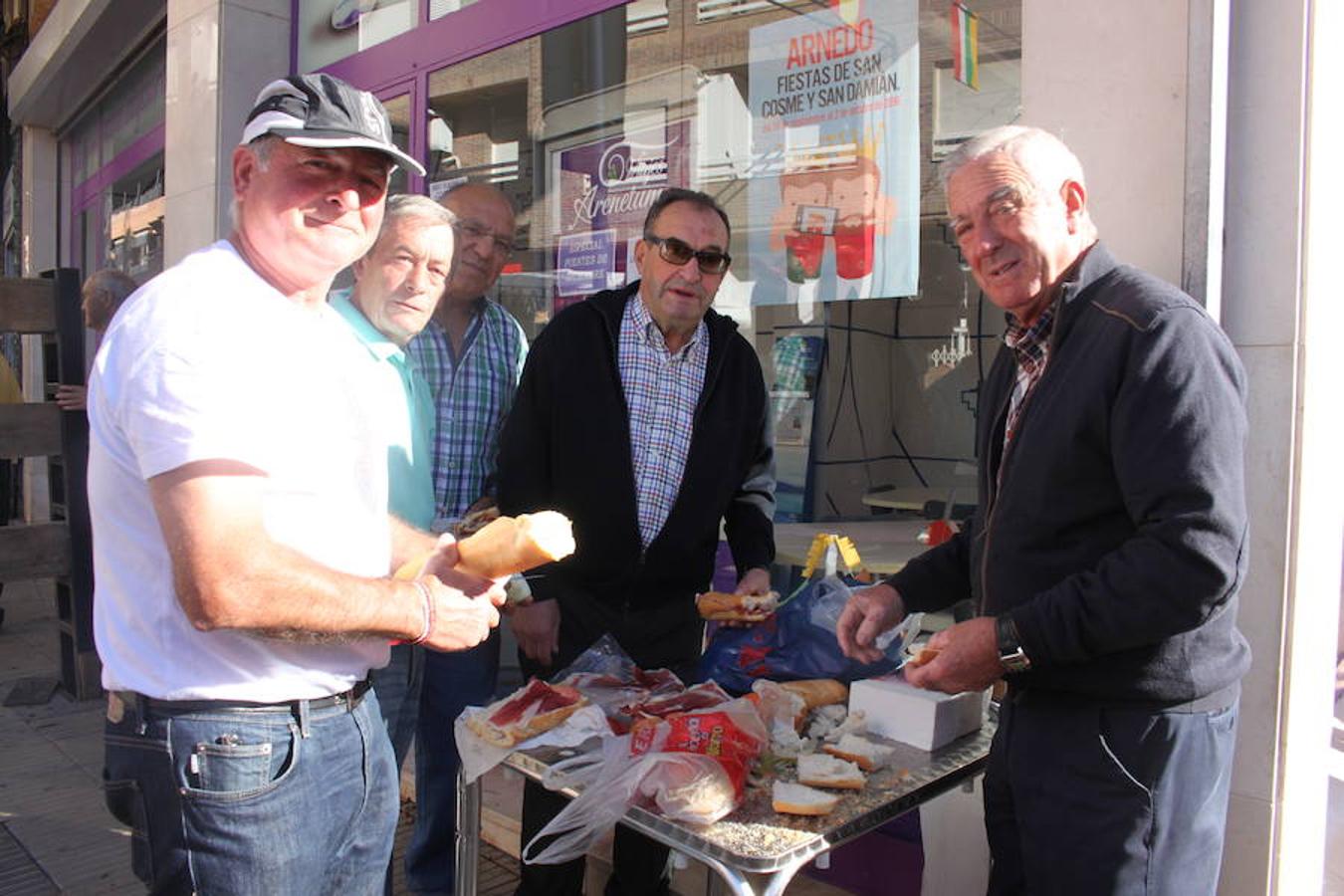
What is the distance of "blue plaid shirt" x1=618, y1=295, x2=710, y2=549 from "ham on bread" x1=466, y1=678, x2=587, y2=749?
596 mm

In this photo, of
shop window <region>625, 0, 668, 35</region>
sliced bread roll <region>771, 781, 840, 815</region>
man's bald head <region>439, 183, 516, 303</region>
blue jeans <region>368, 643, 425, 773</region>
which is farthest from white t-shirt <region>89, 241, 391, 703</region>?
shop window <region>625, 0, 668, 35</region>

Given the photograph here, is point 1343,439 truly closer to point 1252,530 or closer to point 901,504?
point 1252,530

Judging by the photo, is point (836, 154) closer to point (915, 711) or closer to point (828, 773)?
point (915, 711)

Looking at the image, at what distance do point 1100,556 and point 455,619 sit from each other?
1141 millimetres

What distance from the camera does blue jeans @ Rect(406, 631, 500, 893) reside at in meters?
3.18

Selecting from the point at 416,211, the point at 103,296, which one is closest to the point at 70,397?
the point at 103,296

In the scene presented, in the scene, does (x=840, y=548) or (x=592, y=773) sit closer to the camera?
(x=592, y=773)

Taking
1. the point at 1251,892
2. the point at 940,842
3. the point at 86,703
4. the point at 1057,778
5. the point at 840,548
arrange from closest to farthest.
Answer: the point at 1057,778 < the point at 1251,892 < the point at 940,842 < the point at 840,548 < the point at 86,703

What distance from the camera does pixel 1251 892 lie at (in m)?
2.19

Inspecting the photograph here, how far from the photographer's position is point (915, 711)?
2266mm

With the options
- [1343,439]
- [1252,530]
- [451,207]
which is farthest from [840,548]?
[451,207]

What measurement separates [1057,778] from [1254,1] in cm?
175

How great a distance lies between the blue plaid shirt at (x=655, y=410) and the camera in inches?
112

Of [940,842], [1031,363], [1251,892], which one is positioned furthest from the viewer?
[940,842]
